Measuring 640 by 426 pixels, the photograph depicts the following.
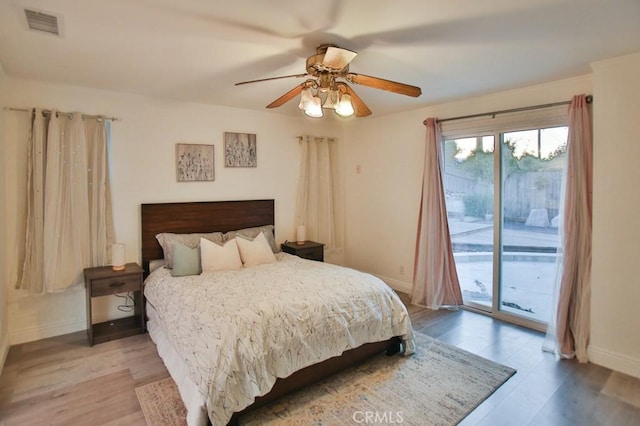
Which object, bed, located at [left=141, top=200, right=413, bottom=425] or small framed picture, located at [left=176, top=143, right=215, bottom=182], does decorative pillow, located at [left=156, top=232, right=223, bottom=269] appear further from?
small framed picture, located at [left=176, top=143, right=215, bottom=182]

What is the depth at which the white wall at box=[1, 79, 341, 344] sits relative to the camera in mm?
3186

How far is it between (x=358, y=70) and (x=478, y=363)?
2604 millimetres

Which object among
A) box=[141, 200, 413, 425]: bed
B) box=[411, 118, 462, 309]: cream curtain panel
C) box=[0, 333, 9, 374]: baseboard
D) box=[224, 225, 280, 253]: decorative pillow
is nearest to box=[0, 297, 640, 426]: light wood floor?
box=[0, 333, 9, 374]: baseboard

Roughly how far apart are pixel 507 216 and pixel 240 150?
10.4 ft

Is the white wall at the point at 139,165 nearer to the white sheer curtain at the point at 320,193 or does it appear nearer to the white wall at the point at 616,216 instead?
the white sheer curtain at the point at 320,193

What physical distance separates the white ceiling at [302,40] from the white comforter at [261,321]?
1762 mm

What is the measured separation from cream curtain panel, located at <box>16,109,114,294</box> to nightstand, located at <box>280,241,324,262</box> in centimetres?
199

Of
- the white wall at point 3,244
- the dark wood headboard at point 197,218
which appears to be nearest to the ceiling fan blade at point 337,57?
the dark wood headboard at point 197,218

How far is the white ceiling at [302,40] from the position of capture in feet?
6.38

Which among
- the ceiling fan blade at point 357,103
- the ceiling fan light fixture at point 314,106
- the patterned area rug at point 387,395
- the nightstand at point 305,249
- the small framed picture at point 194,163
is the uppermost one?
the ceiling fan blade at point 357,103

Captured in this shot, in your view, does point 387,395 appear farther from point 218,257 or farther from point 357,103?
point 357,103

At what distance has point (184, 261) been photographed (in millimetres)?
3402

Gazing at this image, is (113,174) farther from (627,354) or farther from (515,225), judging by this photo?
(627,354)

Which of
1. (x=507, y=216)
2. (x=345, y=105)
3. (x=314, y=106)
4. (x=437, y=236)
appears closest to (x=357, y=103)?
(x=345, y=105)
